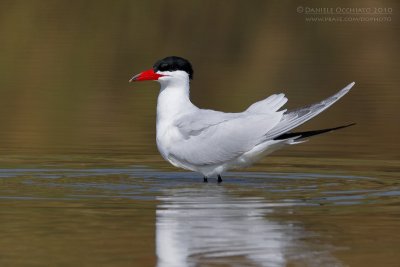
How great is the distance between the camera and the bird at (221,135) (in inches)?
479

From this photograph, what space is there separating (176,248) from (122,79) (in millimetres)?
12671

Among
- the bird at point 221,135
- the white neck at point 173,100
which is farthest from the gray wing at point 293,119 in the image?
the white neck at point 173,100

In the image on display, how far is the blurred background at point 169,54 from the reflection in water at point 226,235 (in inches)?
120

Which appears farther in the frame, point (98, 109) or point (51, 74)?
point (51, 74)

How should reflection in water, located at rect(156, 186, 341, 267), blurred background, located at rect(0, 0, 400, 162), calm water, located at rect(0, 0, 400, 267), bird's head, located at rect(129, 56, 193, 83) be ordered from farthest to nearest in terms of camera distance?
blurred background, located at rect(0, 0, 400, 162) < bird's head, located at rect(129, 56, 193, 83) < calm water, located at rect(0, 0, 400, 267) < reflection in water, located at rect(156, 186, 341, 267)

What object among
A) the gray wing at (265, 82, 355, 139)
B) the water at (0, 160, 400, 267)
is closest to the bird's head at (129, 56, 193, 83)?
the water at (0, 160, 400, 267)

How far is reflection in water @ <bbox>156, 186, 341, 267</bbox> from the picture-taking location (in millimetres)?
8344

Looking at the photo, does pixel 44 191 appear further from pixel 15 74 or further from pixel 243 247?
pixel 15 74

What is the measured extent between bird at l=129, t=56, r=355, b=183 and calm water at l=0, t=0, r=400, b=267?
0.66 feet

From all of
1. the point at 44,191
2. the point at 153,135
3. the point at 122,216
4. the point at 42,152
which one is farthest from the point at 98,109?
the point at 122,216

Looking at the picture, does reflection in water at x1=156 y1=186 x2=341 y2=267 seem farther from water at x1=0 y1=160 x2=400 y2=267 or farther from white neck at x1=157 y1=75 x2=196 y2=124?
white neck at x1=157 y1=75 x2=196 y2=124

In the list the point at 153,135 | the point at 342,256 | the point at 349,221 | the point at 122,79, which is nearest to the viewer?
the point at 342,256

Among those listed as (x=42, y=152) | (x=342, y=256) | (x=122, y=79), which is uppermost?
(x=122, y=79)

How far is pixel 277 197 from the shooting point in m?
11.1
